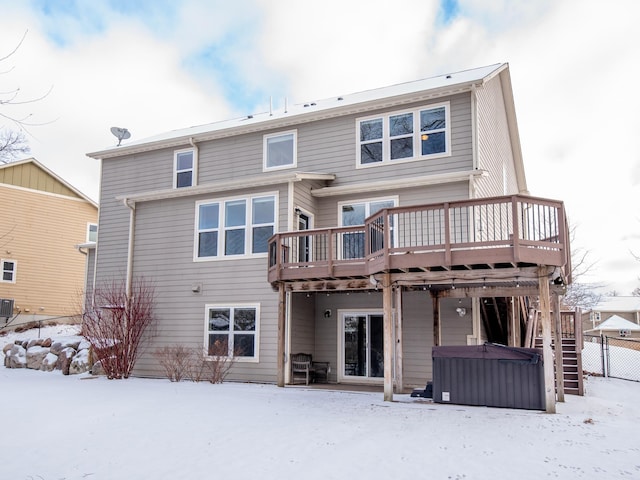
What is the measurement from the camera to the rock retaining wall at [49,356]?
1555 cm

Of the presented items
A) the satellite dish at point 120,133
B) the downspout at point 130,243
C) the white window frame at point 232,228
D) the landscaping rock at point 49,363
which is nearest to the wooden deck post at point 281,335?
the white window frame at point 232,228

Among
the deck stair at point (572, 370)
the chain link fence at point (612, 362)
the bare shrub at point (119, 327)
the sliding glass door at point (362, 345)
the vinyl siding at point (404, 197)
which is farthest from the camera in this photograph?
the chain link fence at point (612, 362)

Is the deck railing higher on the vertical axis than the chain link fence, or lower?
higher

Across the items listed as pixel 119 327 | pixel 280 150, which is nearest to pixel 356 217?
pixel 280 150

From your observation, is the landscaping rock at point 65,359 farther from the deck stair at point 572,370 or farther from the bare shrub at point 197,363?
the deck stair at point 572,370

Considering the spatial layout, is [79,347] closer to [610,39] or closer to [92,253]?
[92,253]

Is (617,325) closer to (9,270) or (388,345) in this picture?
(388,345)

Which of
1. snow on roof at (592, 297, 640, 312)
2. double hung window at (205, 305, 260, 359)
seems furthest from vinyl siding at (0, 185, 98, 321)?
snow on roof at (592, 297, 640, 312)

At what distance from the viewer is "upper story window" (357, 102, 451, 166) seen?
45.7 feet

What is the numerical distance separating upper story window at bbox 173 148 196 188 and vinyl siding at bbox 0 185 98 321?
9103 mm

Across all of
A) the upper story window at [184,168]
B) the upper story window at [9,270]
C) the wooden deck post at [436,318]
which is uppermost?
the upper story window at [184,168]

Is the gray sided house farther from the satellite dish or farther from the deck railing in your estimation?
the satellite dish

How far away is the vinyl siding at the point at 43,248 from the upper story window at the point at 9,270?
5.6 inches

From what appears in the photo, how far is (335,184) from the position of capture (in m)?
15.0
